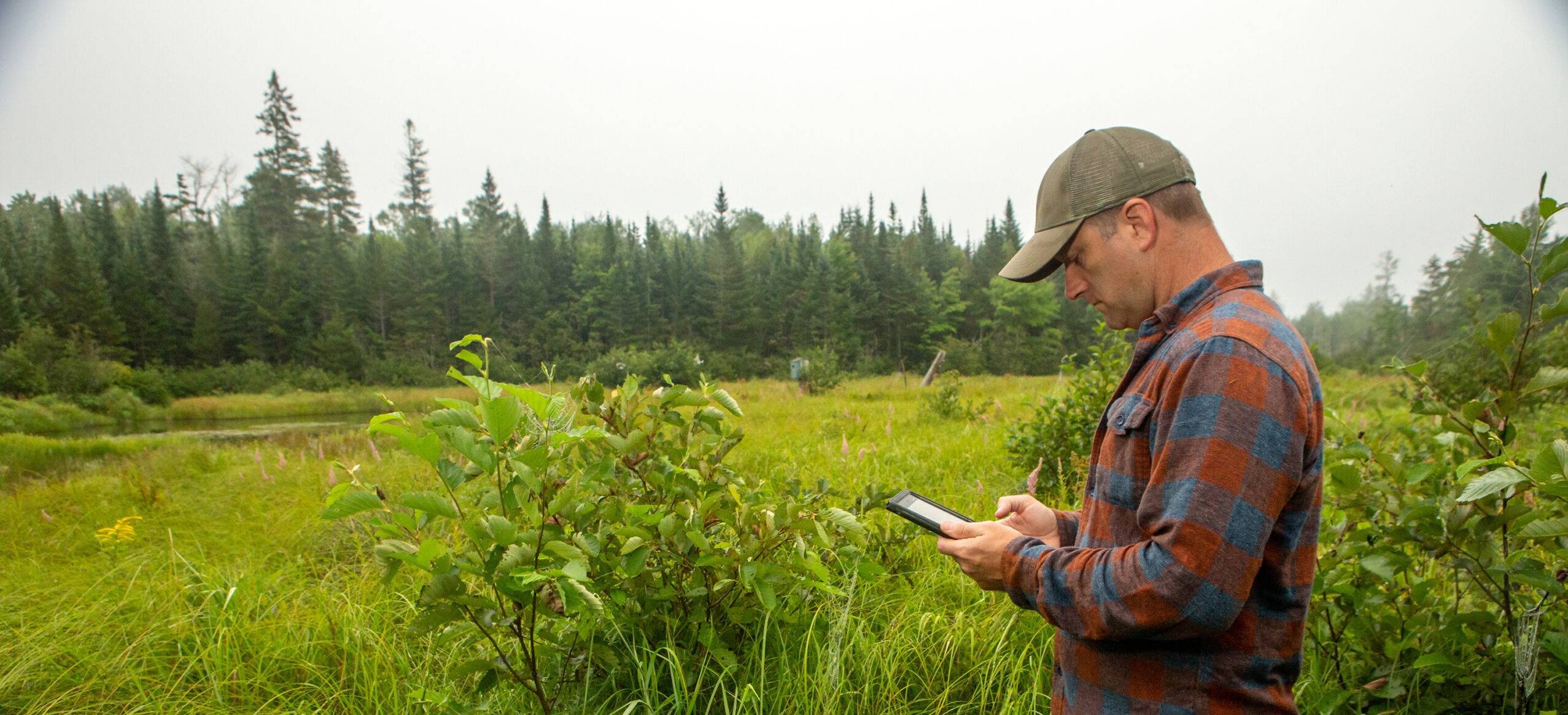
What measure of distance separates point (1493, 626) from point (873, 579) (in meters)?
1.96

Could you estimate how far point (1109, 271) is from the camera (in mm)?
1267

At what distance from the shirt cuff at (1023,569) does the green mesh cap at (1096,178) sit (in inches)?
20.0

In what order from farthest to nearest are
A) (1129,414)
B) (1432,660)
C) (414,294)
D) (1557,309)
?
(414,294) → (1432,660) → (1557,309) → (1129,414)

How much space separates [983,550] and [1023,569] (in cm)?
9

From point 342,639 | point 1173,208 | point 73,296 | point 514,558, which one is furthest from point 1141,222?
point 73,296

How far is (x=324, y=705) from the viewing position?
239 cm

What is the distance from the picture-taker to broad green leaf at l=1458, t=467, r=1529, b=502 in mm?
1287

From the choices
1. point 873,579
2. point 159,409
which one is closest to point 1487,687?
point 873,579

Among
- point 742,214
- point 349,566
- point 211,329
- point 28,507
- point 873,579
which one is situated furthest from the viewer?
point 742,214

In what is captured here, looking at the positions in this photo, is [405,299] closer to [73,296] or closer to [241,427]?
[73,296]

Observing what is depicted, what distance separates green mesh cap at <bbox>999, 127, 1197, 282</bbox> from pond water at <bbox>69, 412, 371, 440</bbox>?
58.2 ft

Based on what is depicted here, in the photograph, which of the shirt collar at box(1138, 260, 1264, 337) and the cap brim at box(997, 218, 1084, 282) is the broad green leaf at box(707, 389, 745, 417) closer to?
the cap brim at box(997, 218, 1084, 282)

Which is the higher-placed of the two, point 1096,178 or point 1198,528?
point 1096,178

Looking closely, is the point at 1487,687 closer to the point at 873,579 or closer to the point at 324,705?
the point at 873,579
